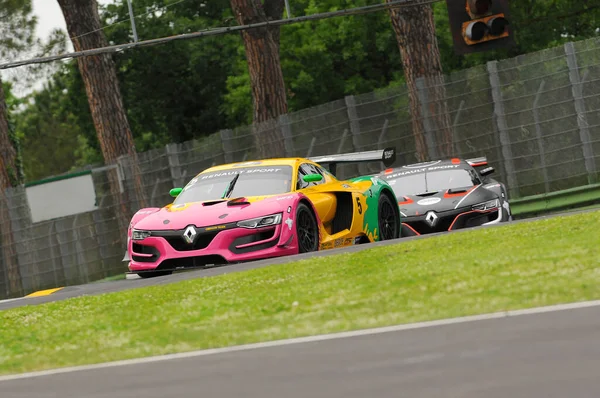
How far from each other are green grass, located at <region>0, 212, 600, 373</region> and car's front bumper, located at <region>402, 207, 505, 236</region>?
18.9 feet

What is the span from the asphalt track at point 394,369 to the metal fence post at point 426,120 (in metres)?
15.6

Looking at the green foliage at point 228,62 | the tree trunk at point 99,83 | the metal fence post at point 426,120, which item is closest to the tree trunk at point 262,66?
the tree trunk at point 99,83

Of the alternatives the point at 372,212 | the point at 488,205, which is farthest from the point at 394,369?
the point at 488,205

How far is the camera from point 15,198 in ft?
84.0

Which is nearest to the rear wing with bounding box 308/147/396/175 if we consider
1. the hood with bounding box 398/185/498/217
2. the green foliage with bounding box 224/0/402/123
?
the hood with bounding box 398/185/498/217

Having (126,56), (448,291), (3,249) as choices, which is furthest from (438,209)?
(126,56)

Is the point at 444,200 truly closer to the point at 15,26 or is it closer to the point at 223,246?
the point at 223,246

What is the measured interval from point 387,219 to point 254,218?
348cm

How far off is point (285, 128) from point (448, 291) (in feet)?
50.2

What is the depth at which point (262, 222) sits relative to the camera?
566 inches

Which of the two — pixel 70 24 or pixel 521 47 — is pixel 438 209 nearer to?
pixel 70 24

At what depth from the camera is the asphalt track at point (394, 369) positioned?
5469mm

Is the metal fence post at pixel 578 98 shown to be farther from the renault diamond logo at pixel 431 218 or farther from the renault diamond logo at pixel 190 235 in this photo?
the renault diamond logo at pixel 190 235

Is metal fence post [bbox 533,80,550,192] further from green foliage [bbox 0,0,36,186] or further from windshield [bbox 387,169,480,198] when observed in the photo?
green foliage [bbox 0,0,36,186]
